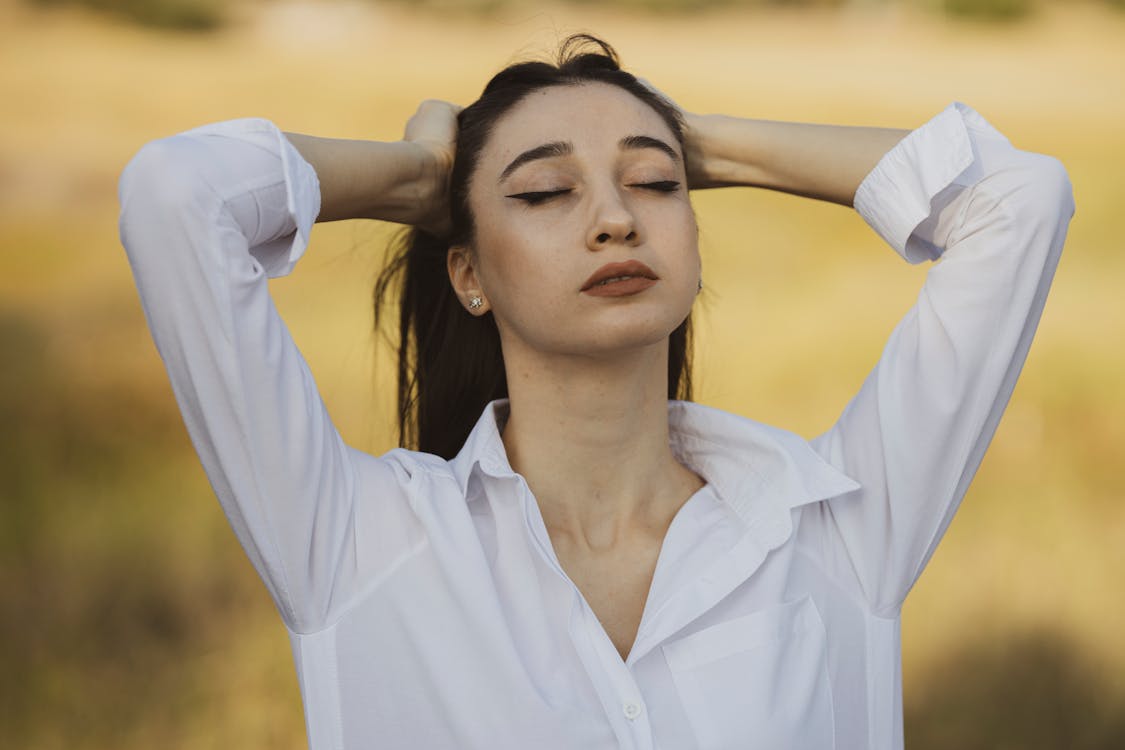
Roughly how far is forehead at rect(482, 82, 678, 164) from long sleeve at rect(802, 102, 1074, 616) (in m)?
0.35

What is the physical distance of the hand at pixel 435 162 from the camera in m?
1.94

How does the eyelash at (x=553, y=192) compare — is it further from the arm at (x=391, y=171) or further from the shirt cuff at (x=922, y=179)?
the shirt cuff at (x=922, y=179)

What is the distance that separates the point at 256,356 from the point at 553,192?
1.58 ft

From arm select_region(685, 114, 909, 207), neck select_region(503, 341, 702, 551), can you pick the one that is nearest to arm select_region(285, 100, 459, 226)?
neck select_region(503, 341, 702, 551)

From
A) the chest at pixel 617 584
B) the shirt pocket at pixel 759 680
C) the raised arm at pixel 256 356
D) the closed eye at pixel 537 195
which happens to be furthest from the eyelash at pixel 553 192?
the shirt pocket at pixel 759 680

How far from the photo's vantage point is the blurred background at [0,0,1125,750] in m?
3.41

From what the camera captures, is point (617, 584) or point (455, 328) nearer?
point (617, 584)

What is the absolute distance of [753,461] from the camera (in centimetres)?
190

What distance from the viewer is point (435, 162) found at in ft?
6.40

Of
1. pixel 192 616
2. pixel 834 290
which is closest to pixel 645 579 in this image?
pixel 192 616

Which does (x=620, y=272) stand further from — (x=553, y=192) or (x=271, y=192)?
(x=271, y=192)

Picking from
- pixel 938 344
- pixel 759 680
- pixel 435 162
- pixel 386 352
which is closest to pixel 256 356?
pixel 435 162

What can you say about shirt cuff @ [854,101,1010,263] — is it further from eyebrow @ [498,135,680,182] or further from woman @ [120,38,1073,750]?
eyebrow @ [498,135,680,182]

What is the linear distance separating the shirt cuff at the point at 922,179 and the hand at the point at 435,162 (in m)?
0.59
